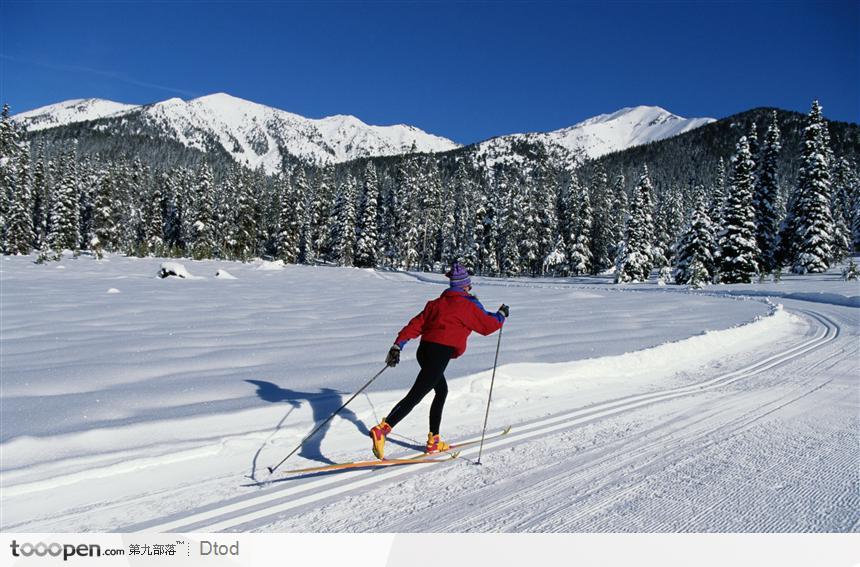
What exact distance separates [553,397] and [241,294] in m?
15.7

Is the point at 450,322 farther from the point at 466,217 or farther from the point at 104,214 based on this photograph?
the point at 466,217

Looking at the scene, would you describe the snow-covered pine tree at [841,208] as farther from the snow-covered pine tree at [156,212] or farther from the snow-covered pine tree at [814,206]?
the snow-covered pine tree at [156,212]

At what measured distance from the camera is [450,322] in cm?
479

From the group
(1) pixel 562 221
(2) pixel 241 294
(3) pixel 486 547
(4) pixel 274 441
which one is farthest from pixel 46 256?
(1) pixel 562 221

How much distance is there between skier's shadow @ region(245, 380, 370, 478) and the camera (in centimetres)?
512

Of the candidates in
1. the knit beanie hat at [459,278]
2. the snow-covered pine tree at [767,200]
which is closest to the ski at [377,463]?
the knit beanie hat at [459,278]

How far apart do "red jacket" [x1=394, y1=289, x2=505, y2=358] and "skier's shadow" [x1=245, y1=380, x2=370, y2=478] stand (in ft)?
4.86

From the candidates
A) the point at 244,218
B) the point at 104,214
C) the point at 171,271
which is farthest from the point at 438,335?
the point at 244,218

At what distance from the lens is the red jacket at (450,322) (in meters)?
4.77

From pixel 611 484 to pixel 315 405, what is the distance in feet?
11.6

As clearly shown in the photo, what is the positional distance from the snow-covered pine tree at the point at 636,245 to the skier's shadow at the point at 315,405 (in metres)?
39.1

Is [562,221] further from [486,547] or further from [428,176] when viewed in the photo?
[486,547]

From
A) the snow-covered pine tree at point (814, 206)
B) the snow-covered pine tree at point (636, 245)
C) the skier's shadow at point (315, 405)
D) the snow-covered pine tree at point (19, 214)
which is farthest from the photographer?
the snow-covered pine tree at point (19, 214)

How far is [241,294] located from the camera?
19.7m
